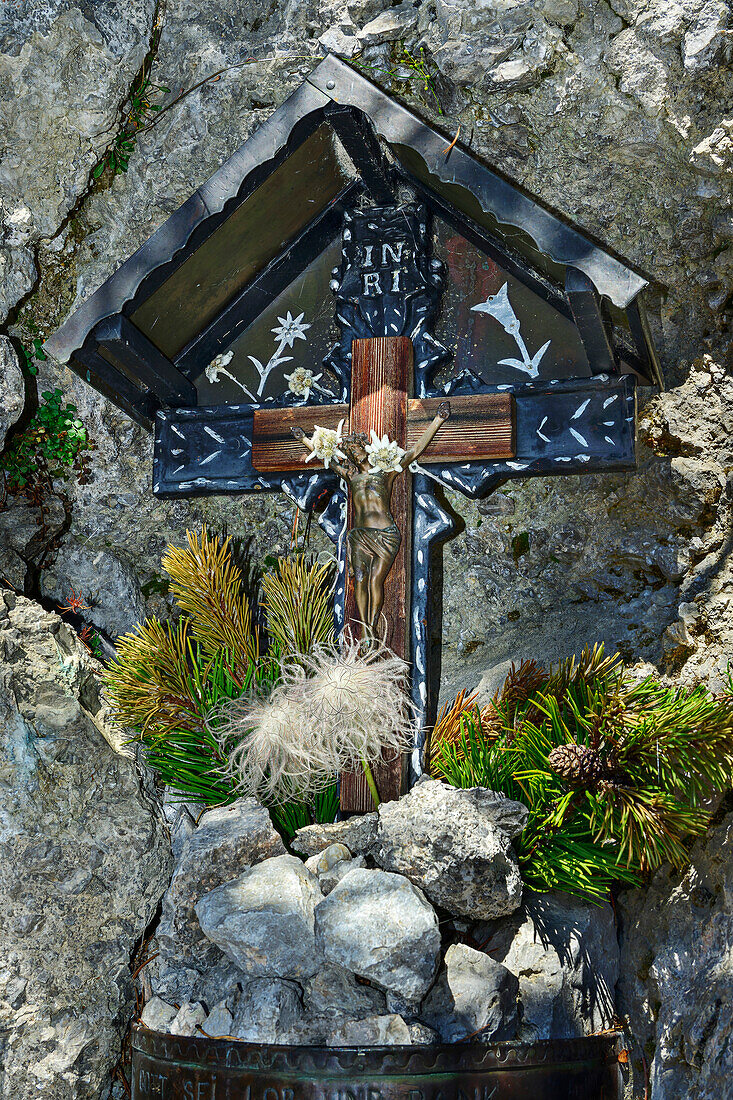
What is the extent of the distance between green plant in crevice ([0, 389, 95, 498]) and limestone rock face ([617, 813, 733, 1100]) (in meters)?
2.47

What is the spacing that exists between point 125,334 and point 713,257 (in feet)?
6.51

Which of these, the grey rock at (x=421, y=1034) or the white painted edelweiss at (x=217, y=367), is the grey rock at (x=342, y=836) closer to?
the grey rock at (x=421, y=1034)

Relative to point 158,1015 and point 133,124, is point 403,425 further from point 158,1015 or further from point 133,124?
point 158,1015

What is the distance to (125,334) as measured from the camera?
140 inches

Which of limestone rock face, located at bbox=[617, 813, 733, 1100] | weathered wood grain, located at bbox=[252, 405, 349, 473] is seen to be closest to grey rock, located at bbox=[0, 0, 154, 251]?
weathered wood grain, located at bbox=[252, 405, 349, 473]

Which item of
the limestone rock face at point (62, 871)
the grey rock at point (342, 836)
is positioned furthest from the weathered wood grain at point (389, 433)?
the limestone rock face at point (62, 871)

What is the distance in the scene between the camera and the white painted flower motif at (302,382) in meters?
3.84

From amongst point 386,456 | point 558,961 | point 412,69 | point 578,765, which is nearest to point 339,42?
point 412,69

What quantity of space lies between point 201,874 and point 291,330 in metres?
1.95

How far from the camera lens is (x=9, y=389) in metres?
3.95

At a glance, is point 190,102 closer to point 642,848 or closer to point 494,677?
point 494,677

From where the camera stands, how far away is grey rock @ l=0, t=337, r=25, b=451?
394 cm

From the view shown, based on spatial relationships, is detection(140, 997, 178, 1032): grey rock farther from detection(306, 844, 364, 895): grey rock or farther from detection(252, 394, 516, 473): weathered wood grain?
detection(252, 394, 516, 473): weathered wood grain

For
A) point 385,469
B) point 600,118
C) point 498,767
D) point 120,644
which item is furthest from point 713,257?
point 120,644
